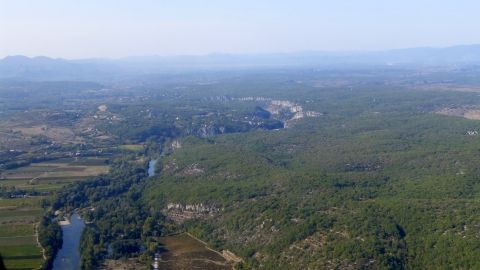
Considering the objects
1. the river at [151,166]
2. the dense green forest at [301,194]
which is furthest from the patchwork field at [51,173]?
the river at [151,166]

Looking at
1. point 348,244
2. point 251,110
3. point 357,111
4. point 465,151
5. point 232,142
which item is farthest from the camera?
point 251,110

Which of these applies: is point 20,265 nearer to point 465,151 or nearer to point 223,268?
point 223,268

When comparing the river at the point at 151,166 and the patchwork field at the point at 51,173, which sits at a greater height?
the patchwork field at the point at 51,173

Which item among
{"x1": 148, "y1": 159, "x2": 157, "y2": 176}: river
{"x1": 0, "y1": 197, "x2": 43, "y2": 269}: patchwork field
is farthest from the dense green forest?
{"x1": 0, "y1": 197, "x2": 43, "y2": 269}: patchwork field

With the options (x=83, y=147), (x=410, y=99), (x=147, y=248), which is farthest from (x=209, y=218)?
(x=410, y=99)

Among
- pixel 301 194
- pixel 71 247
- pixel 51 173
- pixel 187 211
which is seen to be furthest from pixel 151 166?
pixel 301 194

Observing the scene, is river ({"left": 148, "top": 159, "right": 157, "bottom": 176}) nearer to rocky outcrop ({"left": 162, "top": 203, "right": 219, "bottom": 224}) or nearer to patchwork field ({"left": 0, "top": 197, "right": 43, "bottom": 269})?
patchwork field ({"left": 0, "top": 197, "right": 43, "bottom": 269})

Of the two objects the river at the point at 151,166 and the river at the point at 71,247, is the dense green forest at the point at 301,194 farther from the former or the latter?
the river at the point at 71,247

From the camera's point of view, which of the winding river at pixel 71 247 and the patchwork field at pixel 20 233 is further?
the winding river at pixel 71 247
